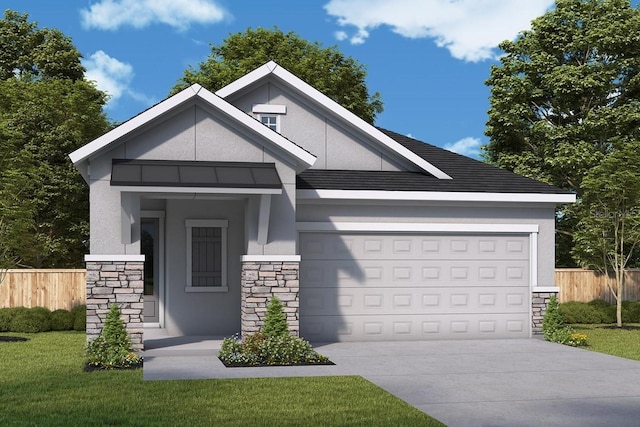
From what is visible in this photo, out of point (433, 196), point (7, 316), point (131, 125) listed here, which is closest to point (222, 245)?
point (131, 125)

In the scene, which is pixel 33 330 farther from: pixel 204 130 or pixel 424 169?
pixel 424 169

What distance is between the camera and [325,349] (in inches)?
655

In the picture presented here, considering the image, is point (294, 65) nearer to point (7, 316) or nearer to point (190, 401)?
point (7, 316)

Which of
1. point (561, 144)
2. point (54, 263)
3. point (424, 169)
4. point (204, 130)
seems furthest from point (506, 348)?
point (54, 263)

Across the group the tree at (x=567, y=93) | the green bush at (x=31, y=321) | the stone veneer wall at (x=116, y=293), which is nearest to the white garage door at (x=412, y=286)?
the stone veneer wall at (x=116, y=293)

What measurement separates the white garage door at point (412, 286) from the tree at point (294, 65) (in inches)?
793

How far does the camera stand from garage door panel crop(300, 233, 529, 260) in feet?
58.6

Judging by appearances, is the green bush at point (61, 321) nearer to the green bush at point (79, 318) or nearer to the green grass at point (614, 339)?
the green bush at point (79, 318)

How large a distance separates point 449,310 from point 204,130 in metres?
6.99

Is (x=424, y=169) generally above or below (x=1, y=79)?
below

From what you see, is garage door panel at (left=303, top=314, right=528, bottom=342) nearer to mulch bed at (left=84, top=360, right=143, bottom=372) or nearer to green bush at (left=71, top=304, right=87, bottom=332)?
mulch bed at (left=84, top=360, right=143, bottom=372)

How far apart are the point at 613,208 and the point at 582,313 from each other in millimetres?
3270

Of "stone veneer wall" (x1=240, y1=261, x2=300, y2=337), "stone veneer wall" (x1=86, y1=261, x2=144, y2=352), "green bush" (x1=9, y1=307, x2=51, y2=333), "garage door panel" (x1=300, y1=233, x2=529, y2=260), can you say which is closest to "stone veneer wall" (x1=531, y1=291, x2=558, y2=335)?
"garage door panel" (x1=300, y1=233, x2=529, y2=260)

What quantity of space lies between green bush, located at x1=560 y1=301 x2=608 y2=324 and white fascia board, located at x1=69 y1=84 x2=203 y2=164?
14.1 m
